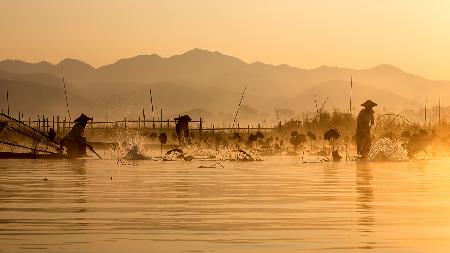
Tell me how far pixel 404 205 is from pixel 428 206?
0.41m

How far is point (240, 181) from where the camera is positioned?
25.0 metres

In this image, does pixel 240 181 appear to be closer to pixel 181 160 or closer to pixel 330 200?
pixel 330 200

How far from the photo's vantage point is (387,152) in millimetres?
38062

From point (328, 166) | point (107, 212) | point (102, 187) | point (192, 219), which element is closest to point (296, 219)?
point (192, 219)

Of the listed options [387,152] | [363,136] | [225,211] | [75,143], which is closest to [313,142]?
[363,136]

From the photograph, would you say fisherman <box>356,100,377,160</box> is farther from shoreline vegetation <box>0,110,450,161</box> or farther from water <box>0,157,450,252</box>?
water <box>0,157,450,252</box>

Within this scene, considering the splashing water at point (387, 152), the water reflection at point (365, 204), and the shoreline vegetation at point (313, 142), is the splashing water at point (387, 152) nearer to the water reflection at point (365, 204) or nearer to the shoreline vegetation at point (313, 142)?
the shoreline vegetation at point (313, 142)

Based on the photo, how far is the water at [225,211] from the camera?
12812 mm

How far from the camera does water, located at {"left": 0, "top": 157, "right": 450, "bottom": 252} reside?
12.8 metres

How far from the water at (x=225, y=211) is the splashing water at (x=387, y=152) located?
8.53 m

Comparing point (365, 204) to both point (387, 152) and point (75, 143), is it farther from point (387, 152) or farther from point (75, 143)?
point (75, 143)

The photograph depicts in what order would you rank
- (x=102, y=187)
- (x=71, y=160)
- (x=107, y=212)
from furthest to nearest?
1. (x=71, y=160)
2. (x=102, y=187)
3. (x=107, y=212)

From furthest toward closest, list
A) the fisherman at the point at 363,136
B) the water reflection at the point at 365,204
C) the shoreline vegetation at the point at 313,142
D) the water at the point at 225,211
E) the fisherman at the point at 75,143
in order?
the shoreline vegetation at the point at 313,142 < the fisherman at the point at 75,143 < the fisherman at the point at 363,136 < the water reflection at the point at 365,204 < the water at the point at 225,211

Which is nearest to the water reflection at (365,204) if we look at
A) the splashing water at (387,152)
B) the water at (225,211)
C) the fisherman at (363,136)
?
the water at (225,211)
